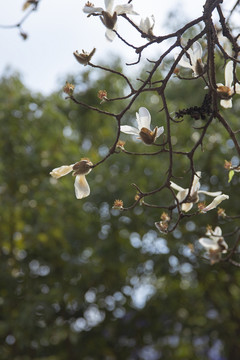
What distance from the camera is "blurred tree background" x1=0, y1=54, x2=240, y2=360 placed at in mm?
2232

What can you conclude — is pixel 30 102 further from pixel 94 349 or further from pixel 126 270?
pixel 94 349

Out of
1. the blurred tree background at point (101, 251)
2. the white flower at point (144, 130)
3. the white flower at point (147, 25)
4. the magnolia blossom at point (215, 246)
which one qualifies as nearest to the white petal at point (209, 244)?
the magnolia blossom at point (215, 246)

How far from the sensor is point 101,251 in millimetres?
2248

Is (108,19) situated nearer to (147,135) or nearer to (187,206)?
(147,135)

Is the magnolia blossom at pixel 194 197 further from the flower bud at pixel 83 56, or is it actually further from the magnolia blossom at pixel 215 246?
the flower bud at pixel 83 56

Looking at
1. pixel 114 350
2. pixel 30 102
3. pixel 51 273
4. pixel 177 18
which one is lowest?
pixel 114 350

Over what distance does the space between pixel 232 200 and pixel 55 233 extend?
89 centimetres

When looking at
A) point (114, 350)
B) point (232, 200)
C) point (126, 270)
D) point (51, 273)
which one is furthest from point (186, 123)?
point (114, 350)

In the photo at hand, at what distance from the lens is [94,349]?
7.90 feet

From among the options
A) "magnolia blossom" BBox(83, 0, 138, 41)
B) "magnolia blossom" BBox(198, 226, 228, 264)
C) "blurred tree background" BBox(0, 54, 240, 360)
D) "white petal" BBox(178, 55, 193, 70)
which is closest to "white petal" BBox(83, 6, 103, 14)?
"magnolia blossom" BBox(83, 0, 138, 41)

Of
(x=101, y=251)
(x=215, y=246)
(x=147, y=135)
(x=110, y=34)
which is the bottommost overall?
(x=101, y=251)

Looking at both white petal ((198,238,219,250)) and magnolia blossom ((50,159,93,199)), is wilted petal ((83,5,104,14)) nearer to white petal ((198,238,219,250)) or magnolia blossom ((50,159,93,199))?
magnolia blossom ((50,159,93,199))

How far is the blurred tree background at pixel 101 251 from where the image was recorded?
2232mm

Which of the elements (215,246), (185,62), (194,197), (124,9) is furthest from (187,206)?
(124,9)
